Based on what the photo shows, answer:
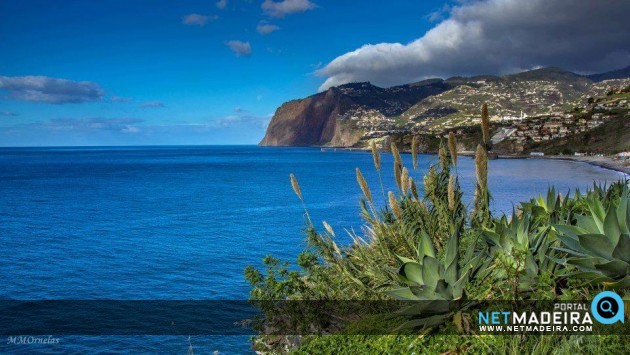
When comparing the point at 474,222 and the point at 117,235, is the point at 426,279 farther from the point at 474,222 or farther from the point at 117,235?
the point at 117,235

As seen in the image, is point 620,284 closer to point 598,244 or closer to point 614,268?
point 614,268

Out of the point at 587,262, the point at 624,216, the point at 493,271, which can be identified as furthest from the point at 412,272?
the point at 624,216

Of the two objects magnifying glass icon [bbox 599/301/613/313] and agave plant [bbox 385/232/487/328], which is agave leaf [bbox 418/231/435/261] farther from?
magnifying glass icon [bbox 599/301/613/313]

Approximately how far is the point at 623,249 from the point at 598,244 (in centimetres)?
22

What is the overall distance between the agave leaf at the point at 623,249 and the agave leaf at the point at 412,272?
6.22ft

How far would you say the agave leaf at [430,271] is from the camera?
201 inches

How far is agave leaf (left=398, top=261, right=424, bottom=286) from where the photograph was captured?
5301 mm

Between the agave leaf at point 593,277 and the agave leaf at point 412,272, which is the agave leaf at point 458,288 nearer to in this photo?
the agave leaf at point 412,272

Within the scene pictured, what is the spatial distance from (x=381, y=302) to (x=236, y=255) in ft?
66.5

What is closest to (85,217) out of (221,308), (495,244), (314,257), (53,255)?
(53,255)

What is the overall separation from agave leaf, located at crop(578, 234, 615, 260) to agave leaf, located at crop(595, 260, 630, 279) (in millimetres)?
126

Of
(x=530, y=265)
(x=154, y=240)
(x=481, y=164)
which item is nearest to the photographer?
(x=530, y=265)

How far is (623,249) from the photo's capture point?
5.04 meters

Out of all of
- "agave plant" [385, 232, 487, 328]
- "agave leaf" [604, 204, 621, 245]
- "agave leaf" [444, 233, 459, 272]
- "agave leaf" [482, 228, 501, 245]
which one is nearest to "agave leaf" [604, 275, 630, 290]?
"agave leaf" [604, 204, 621, 245]
